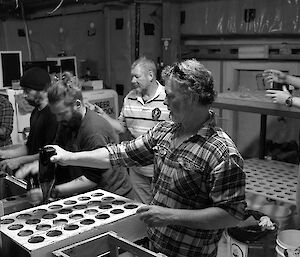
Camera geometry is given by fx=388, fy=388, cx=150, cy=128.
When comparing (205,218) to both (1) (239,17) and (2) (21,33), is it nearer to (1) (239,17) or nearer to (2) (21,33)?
(1) (239,17)

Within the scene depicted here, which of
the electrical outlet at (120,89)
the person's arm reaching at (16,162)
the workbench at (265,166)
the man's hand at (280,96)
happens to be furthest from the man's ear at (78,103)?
the electrical outlet at (120,89)

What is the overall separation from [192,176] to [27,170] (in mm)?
1037

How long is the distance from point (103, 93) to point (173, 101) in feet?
9.03

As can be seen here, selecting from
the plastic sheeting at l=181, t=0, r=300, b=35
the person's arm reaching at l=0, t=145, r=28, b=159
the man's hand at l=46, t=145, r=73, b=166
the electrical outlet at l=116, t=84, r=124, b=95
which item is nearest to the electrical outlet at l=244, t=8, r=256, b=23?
the plastic sheeting at l=181, t=0, r=300, b=35

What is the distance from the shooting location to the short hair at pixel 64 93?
1887mm

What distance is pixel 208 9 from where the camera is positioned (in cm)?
365

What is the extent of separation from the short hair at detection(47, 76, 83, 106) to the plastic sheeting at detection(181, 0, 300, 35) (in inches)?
79.1

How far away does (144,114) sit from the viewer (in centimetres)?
278

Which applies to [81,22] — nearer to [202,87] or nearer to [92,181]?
[92,181]

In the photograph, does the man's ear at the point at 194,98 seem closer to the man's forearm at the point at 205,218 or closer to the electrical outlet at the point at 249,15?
the man's forearm at the point at 205,218

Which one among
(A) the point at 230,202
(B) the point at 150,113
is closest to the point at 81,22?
(B) the point at 150,113

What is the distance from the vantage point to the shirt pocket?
1300 millimetres

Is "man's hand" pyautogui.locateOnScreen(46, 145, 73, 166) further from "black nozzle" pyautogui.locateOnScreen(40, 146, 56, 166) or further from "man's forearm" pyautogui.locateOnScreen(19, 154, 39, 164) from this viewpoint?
"man's forearm" pyautogui.locateOnScreen(19, 154, 39, 164)

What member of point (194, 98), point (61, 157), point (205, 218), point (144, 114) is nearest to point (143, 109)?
point (144, 114)
